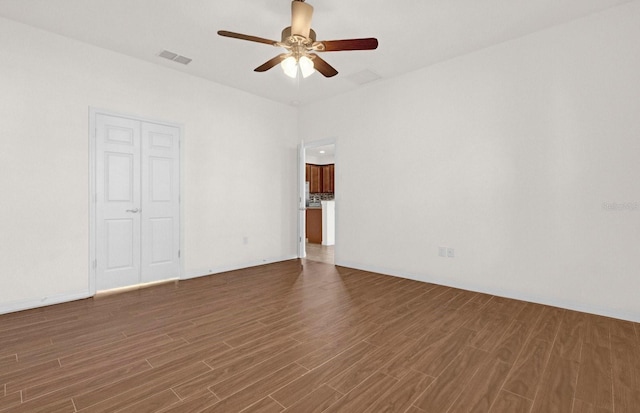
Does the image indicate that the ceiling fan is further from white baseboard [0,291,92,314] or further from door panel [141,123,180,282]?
white baseboard [0,291,92,314]

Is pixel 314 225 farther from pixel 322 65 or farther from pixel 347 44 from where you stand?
pixel 347 44

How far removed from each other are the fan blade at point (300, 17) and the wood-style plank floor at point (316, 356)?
262 centimetres

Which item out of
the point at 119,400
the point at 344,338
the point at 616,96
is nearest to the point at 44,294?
the point at 119,400

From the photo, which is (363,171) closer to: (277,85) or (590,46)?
(277,85)

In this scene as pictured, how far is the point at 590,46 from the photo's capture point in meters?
3.16

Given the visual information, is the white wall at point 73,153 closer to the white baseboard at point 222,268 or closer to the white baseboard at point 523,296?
the white baseboard at point 222,268

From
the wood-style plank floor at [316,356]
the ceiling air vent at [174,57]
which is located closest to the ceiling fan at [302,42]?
the ceiling air vent at [174,57]

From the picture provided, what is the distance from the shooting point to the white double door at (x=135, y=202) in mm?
3881

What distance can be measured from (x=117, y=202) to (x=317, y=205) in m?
5.28

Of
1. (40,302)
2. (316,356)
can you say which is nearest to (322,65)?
(316,356)

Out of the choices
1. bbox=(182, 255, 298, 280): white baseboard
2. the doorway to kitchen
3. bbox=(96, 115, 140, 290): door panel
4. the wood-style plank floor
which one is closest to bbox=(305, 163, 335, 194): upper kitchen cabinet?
the doorway to kitchen

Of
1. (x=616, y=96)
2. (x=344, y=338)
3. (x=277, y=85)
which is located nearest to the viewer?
(x=344, y=338)

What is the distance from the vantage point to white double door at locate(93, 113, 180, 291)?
3.88m

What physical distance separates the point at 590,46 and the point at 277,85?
399cm
